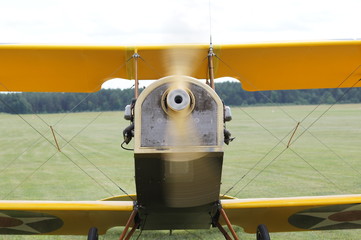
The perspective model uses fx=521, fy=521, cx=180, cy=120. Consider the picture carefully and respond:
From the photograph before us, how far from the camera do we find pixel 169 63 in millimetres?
5598

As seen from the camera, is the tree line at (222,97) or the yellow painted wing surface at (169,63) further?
the tree line at (222,97)

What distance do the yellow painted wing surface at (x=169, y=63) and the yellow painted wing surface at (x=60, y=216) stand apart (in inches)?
68.1

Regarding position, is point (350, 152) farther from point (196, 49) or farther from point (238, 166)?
point (196, 49)

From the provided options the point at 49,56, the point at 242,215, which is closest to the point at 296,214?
the point at 242,215

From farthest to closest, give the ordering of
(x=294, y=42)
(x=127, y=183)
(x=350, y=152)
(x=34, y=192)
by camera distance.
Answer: (x=350, y=152) → (x=127, y=183) → (x=34, y=192) → (x=294, y=42)

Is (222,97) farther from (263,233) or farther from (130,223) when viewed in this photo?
(130,223)

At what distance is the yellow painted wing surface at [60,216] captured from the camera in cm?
502

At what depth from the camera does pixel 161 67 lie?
6.31 metres

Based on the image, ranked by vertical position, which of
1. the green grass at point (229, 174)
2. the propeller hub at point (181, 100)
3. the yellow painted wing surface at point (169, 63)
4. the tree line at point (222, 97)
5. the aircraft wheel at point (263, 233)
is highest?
the yellow painted wing surface at point (169, 63)

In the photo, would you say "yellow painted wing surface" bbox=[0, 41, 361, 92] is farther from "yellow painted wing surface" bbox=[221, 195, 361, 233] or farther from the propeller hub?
the propeller hub

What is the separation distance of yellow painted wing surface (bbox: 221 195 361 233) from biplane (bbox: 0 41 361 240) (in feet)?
0.03

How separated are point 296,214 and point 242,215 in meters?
0.58

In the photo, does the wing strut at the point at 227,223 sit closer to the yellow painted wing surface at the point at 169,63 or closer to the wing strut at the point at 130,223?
the wing strut at the point at 130,223

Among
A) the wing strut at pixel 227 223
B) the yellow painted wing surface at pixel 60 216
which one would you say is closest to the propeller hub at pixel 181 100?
the wing strut at pixel 227 223
